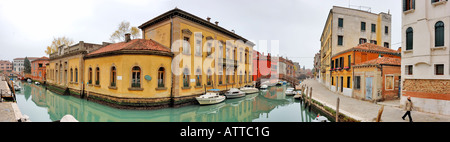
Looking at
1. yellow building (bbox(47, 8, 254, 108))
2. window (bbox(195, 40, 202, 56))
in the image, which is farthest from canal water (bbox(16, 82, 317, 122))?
window (bbox(195, 40, 202, 56))

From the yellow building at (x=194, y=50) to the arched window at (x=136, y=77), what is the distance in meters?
2.58

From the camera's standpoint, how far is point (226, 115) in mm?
13516

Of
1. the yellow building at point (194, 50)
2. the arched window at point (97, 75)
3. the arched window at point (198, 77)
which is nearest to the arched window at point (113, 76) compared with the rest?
the arched window at point (97, 75)

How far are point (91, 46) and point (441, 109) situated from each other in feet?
93.5

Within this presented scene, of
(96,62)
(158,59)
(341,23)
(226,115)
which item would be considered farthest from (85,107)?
(341,23)

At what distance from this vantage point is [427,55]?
973cm

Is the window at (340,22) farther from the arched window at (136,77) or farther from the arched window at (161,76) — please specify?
the arched window at (136,77)

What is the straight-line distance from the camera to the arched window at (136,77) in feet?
43.3

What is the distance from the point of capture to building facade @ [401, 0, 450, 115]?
9.29 metres

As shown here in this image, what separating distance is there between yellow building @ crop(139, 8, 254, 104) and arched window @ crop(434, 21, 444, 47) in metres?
15.4

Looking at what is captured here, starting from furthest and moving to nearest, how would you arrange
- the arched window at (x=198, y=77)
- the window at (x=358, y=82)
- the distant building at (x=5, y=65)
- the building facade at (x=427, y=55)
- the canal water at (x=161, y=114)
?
the distant building at (x=5, y=65)
the arched window at (x=198, y=77)
the window at (x=358, y=82)
the canal water at (x=161, y=114)
the building facade at (x=427, y=55)

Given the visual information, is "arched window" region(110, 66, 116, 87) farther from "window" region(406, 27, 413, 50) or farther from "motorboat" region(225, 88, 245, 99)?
"window" region(406, 27, 413, 50)
